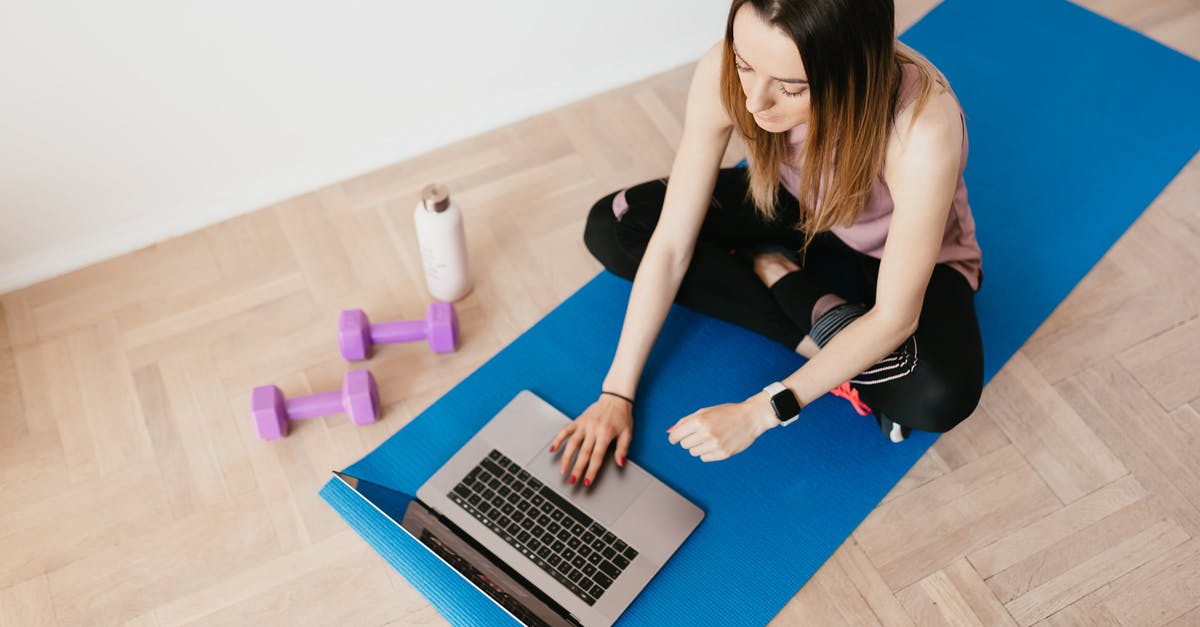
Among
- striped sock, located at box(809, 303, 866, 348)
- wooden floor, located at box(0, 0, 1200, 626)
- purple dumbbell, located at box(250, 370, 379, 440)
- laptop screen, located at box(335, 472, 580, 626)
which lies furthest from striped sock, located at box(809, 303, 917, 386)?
purple dumbbell, located at box(250, 370, 379, 440)

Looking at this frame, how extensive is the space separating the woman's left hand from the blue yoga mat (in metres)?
0.16

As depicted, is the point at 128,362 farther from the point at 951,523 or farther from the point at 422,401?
the point at 951,523

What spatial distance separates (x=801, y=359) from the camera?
1585 millimetres

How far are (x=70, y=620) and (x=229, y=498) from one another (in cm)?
27

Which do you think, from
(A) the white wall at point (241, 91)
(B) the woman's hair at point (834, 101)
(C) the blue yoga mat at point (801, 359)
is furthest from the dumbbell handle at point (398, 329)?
(B) the woman's hair at point (834, 101)

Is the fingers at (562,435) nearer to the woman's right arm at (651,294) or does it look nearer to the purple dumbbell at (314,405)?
the woman's right arm at (651,294)

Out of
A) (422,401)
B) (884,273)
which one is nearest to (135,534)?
(422,401)

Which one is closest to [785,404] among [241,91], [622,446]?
[622,446]

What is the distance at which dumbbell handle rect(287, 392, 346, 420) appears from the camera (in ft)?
4.89

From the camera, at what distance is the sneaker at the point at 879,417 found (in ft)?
4.81

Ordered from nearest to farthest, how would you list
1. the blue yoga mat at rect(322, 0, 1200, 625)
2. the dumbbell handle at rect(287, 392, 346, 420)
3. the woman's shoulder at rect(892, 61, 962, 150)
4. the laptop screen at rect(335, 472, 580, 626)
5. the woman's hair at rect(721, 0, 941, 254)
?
the woman's hair at rect(721, 0, 941, 254) < the woman's shoulder at rect(892, 61, 962, 150) < the laptop screen at rect(335, 472, 580, 626) < the blue yoga mat at rect(322, 0, 1200, 625) < the dumbbell handle at rect(287, 392, 346, 420)

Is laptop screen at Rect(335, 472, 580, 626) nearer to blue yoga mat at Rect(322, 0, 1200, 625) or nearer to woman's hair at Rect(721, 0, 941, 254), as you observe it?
blue yoga mat at Rect(322, 0, 1200, 625)

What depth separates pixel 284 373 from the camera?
160cm

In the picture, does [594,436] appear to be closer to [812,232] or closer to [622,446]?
[622,446]
